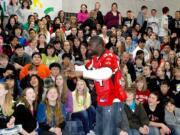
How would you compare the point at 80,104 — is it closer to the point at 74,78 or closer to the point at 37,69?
the point at 74,78

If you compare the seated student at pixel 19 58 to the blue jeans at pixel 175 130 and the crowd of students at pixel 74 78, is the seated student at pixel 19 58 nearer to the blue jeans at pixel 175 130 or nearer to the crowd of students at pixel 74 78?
the crowd of students at pixel 74 78

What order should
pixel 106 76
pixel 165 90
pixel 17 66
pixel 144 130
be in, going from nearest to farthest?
pixel 106 76, pixel 144 130, pixel 165 90, pixel 17 66

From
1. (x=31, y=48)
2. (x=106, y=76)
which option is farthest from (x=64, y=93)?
(x=31, y=48)

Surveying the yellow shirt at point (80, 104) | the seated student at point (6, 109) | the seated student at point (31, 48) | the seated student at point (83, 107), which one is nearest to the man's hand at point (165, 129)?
the seated student at point (83, 107)

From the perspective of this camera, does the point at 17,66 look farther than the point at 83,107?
Yes

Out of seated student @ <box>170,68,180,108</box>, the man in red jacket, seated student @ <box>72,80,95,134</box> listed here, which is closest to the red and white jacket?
the man in red jacket

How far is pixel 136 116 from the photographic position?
6891 mm

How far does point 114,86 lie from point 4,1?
25.2 feet

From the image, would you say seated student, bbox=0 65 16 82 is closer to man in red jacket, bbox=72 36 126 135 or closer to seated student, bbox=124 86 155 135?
seated student, bbox=124 86 155 135

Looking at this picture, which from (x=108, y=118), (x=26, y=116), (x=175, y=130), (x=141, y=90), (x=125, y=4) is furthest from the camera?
(x=125, y=4)

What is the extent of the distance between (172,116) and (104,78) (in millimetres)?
2842

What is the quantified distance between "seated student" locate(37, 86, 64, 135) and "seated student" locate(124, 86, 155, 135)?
1.14m

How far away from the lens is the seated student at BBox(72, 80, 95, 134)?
7000 mm

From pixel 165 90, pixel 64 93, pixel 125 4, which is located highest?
pixel 125 4
